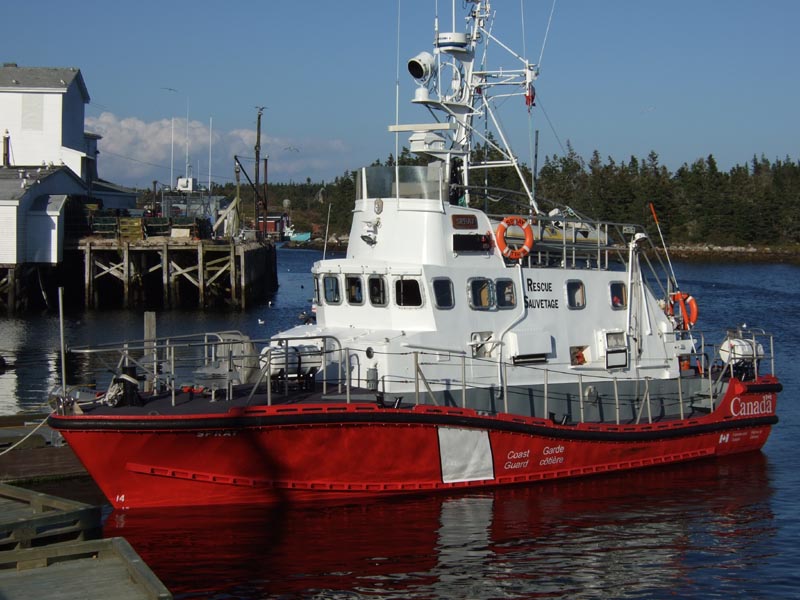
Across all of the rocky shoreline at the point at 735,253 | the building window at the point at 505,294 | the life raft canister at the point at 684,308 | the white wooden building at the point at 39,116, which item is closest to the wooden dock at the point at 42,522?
the building window at the point at 505,294

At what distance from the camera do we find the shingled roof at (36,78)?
165 feet

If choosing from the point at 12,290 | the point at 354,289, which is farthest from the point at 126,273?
the point at 354,289

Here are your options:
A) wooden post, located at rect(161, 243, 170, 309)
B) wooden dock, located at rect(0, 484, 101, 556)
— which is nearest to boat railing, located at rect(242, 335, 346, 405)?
wooden dock, located at rect(0, 484, 101, 556)

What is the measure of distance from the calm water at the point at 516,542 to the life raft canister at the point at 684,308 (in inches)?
99.5

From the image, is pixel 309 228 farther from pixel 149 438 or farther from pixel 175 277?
pixel 149 438

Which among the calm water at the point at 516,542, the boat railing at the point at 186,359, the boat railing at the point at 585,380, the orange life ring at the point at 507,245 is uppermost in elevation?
the orange life ring at the point at 507,245

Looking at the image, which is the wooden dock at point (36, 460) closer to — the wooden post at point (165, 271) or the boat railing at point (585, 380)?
the boat railing at point (585, 380)

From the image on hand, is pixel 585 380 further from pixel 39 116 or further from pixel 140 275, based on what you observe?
pixel 39 116

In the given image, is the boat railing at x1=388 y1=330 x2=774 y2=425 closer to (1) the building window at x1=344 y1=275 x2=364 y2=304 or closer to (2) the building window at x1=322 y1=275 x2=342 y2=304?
(1) the building window at x1=344 y1=275 x2=364 y2=304

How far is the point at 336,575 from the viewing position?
36.4 feet

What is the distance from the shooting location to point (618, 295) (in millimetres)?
16438

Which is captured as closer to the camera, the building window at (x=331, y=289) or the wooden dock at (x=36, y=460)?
the wooden dock at (x=36, y=460)

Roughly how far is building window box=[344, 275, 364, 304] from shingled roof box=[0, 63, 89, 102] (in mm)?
40544

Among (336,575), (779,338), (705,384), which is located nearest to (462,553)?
(336,575)
